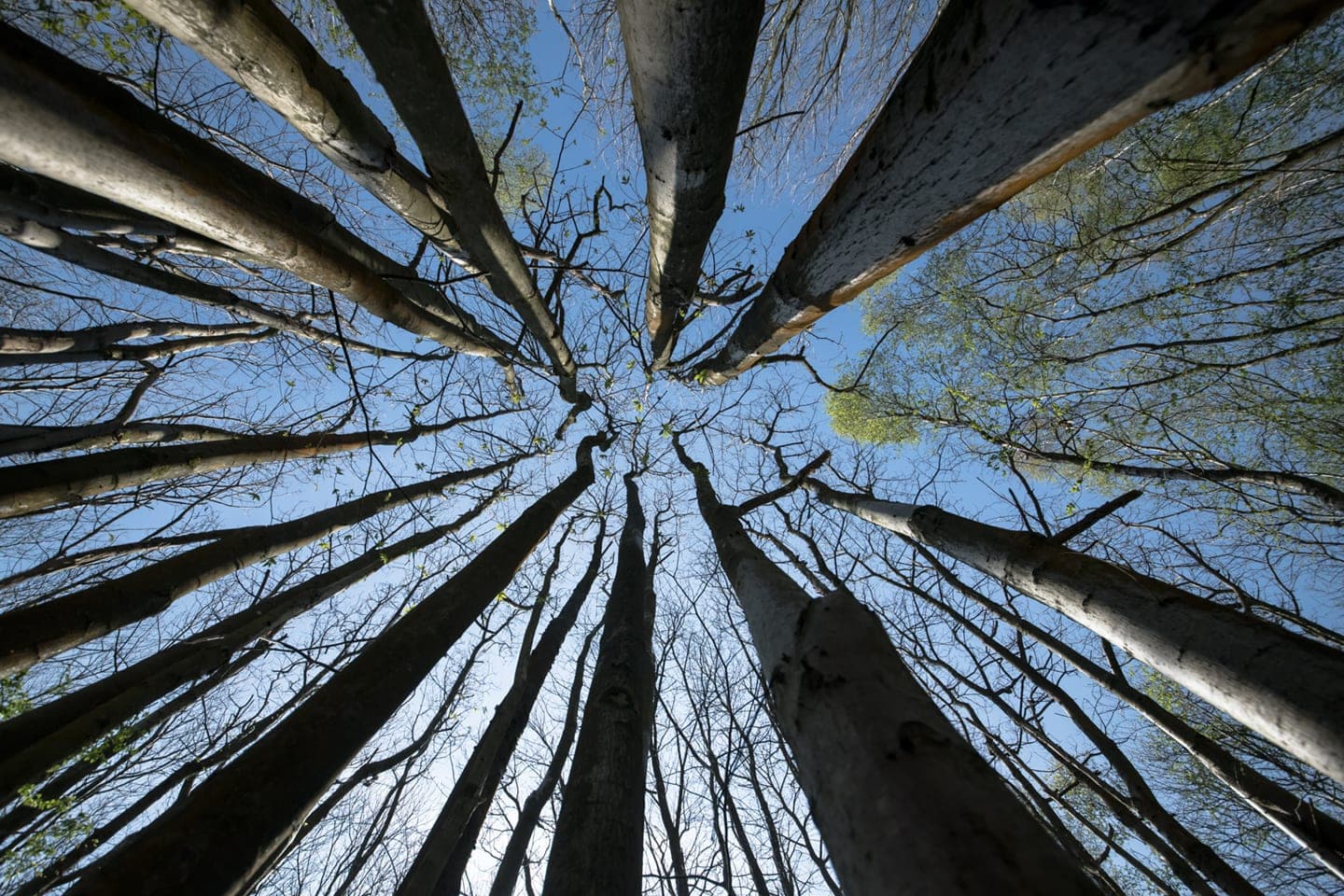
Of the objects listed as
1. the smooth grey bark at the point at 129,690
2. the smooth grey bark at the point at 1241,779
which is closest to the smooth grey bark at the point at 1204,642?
the smooth grey bark at the point at 1241,779

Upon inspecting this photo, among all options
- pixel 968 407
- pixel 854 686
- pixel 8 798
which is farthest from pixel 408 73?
pixel 968 407

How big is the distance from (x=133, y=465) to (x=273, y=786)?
3.80m

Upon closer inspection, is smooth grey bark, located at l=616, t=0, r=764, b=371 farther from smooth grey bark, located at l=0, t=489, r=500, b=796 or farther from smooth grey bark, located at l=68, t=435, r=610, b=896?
smooth grey bark, located at l=0, t=489, r=500, b=796

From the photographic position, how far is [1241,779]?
284cm

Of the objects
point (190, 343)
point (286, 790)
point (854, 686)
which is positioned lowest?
point (286, 790)

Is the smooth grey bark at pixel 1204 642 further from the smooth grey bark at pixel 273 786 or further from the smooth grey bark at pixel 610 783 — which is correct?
the smooth grey bark at pixel 273 786

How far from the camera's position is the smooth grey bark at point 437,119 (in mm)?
2213

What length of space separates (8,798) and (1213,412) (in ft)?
39.5

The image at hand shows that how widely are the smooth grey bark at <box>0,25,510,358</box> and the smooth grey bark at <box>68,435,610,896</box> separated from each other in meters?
1.96

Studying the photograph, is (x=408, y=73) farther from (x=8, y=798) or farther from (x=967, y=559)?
(x=8, y=798)

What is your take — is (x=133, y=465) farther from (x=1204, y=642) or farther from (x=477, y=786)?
(x=1204, y=642)

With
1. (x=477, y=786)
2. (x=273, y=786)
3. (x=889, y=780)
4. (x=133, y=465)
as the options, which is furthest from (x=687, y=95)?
(x=477, y=786)

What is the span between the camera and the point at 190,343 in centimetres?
481

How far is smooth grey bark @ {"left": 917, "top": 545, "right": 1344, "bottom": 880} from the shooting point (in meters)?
2.23
